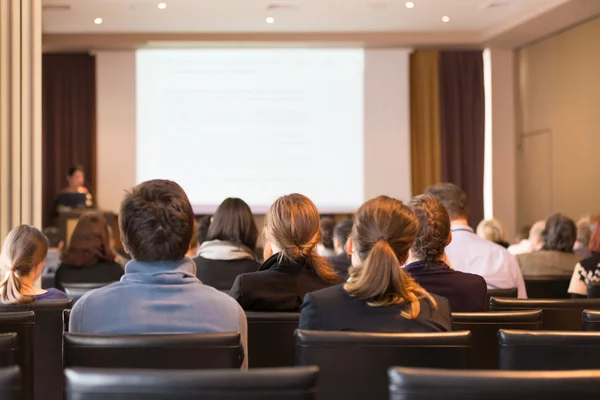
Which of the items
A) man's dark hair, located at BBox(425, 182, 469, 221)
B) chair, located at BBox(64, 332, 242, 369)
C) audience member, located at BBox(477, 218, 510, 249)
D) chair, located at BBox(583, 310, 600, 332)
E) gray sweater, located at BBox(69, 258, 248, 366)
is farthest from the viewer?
audience member, located at BBox(477, 218, 510, 249)

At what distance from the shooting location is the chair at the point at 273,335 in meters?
2.35

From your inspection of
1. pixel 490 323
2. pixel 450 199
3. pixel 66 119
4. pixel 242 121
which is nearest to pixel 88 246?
pixel 450 199

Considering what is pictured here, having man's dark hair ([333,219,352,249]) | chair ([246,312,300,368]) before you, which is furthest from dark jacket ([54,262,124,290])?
chair ([246,312,300,368])

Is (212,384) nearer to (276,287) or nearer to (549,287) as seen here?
(276,287)

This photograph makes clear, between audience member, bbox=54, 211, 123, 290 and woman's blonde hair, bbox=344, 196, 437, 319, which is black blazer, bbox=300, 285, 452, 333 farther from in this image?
audience member, bbox=54, 211, 123, 290

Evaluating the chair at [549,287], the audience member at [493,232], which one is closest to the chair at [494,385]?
the chair at [549,287]

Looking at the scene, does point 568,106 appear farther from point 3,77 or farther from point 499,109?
point 3,77

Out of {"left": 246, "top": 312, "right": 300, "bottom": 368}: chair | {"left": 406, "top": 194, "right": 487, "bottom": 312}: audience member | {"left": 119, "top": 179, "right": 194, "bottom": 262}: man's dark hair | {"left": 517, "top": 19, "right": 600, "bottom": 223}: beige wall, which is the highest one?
{"left": 517, "top": 19, "right": 600, "bottom": 223}: beige wall

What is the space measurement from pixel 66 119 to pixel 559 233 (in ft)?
25.7

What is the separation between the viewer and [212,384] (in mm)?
1291

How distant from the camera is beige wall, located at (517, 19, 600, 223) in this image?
388 inches

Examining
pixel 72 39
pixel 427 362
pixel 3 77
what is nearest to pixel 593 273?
pixel 427 362

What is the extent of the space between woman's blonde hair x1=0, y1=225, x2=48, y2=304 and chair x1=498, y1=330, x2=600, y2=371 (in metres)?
1.71

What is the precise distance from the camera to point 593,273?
450 cm
